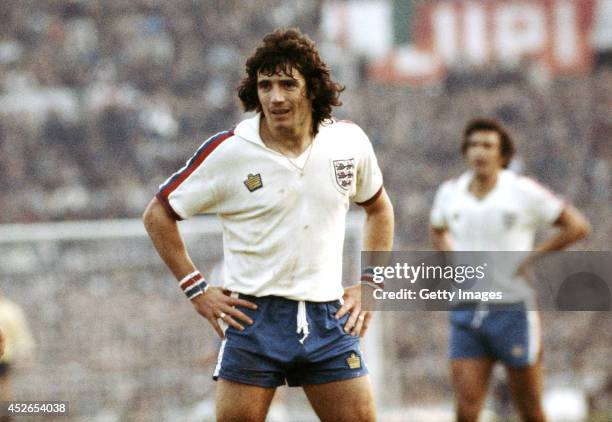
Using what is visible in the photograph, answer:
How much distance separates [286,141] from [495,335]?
3104 millimetres

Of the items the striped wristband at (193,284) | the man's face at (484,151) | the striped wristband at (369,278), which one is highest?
the man's face at (484,151)

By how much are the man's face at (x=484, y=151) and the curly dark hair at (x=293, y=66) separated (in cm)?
302

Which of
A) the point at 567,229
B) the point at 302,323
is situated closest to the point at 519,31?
the point at 567,229

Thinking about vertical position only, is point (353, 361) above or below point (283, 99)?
below

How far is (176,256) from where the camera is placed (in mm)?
4609

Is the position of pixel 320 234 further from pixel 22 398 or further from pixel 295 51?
pixel 22 398

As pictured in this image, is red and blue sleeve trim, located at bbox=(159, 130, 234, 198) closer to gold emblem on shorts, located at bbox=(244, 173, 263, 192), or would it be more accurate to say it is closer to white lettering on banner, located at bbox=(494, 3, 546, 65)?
gold emblem on shorts, located at bbox=(244, 173, 263, 192)

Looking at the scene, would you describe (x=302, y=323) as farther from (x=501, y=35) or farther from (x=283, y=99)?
(x=501, y=35)

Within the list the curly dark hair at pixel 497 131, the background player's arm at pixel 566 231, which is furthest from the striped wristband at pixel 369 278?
the curly dark hair at pixel 497 131

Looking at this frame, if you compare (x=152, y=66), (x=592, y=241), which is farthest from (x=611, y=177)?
(x=152, y=66)

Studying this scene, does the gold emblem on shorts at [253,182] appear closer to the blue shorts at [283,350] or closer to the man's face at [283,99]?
the man's face at [283,99]

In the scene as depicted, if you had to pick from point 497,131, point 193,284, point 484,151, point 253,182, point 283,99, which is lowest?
point 193,284

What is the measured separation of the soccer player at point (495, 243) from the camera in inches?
278

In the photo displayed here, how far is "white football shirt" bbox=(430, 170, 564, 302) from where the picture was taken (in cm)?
727
